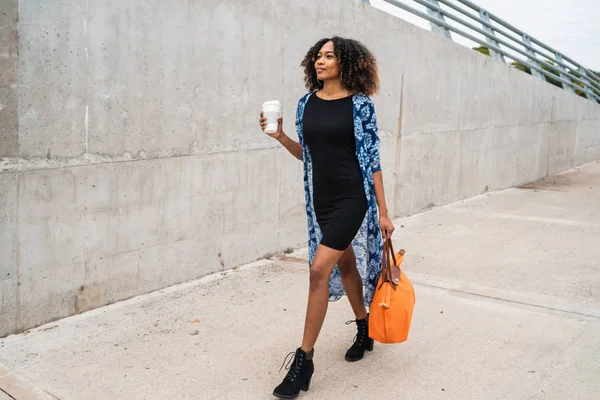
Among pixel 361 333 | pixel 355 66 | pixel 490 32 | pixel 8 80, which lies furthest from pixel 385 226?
pixel 490 32

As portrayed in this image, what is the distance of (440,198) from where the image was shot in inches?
391

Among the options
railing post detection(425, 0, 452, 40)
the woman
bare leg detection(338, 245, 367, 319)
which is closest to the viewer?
the woman

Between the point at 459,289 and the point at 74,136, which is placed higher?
the point at 74,136

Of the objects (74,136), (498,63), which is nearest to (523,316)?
(74,136)

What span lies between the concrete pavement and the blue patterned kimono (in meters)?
0.48

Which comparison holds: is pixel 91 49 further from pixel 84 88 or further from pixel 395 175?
pixel 395 175

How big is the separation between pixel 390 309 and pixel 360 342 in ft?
1.61

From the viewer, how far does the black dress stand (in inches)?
147

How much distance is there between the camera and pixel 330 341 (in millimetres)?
4430

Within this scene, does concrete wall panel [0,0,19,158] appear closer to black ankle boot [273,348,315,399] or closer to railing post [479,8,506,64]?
black ankle boot [273,348,315,399]

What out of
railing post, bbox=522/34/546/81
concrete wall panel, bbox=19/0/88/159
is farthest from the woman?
railing post, bbox=522/34/546/81

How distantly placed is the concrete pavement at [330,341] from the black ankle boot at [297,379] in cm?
11

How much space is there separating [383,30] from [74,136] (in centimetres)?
472

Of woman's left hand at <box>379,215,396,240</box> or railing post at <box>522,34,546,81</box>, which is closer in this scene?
woman's left hand at <box>379,215,396,240</box>
